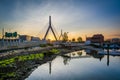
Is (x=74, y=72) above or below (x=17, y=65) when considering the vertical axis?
below

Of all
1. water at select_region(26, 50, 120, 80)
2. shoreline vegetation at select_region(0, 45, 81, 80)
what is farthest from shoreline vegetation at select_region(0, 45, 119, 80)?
water at select_region(26, 50, 120, 80)

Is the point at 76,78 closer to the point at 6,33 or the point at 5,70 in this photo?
the point at 5,70

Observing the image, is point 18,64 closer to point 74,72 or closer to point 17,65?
point 17,65

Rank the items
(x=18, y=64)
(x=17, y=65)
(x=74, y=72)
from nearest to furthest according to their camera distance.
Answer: (x=74, y=72), (x=17, y=65), (x=18, y=64)

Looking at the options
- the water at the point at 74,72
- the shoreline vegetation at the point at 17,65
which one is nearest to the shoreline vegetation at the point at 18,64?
the shoreline vegetation at the point at 17,65

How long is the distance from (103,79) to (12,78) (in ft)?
47.3

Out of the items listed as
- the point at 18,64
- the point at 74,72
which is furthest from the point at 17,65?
the point at 74,72

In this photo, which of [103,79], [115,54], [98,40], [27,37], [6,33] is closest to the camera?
[103,79]

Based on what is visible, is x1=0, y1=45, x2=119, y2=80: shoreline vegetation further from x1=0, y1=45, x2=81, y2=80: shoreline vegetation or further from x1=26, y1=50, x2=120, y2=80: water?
x1=26, y1=50, x2=120, y2=80: water

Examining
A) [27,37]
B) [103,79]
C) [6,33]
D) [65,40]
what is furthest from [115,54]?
[27,37]

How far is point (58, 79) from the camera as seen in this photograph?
85.7 feet

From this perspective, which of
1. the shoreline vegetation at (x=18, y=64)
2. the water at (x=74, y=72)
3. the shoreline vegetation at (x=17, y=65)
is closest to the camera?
the shoreline vegetation at (x=17, y=65)

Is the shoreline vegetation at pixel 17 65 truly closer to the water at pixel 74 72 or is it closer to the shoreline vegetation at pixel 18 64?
the shoreline vegetation at pixel 18 64

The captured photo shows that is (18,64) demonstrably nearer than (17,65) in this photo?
No
